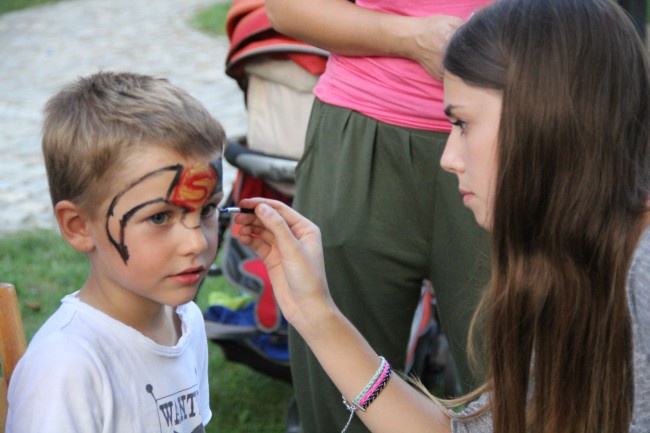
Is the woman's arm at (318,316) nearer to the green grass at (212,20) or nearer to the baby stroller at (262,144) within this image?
the baby stroller at (262,144)

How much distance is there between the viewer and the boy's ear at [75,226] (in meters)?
2.12

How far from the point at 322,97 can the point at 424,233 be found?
1.47 feet

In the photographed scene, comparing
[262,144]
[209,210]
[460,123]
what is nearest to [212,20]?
[262,144]

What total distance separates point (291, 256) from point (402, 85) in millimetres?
615

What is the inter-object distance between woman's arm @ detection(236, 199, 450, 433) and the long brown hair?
0.22m

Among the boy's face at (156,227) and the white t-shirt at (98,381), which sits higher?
the boy's face at (156,227)

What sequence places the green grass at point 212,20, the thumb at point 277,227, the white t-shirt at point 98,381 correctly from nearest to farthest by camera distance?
the white t-shirt at point 98,381
the thumb at point 277,227
the green grass at point 212,20

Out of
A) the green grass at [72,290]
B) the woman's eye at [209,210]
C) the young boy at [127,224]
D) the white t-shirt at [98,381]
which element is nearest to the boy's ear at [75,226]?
the young boy at [127,224]

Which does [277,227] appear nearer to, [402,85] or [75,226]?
[75,226]

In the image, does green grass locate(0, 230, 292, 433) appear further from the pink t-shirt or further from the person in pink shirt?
the pink t-shirt

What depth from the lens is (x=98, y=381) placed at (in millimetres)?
2000

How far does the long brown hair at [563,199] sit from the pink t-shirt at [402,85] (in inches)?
16.2

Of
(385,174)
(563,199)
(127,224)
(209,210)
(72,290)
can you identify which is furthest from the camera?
(72,290)

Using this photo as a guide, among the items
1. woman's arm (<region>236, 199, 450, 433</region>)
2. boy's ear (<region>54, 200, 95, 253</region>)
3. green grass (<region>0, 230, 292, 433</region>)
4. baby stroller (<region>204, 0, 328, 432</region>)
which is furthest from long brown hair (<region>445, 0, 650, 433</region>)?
green grass (<region>0, 230, 292, 433</region>)
